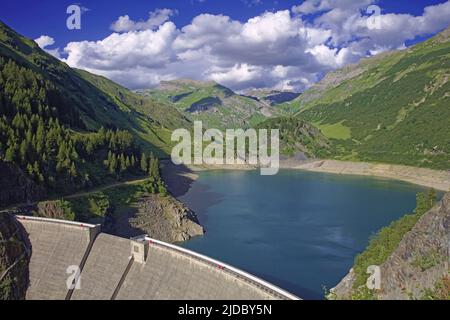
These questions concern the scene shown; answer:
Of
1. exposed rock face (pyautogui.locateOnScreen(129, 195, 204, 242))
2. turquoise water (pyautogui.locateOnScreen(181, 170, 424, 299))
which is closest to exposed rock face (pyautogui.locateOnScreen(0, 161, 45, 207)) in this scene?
exposed rock face (pyautogui.locateOnScreen(129, 195, 204, 242))

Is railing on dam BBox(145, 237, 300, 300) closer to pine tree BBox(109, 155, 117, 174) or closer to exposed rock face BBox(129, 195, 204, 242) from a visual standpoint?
exposed rock face BBox(129, 195, 204, 242)

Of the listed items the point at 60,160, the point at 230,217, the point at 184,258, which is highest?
the point at 60,160

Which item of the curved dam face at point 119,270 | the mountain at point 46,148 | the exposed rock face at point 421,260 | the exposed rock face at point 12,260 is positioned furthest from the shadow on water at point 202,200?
the exposed rock face at point 421,260

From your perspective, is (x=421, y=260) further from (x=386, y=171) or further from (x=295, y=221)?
(x=386, y=171)

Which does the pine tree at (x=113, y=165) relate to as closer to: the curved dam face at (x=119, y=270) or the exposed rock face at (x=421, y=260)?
the curved dam face at (x=119, y=270)

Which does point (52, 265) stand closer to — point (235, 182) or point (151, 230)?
point (151, 230)
